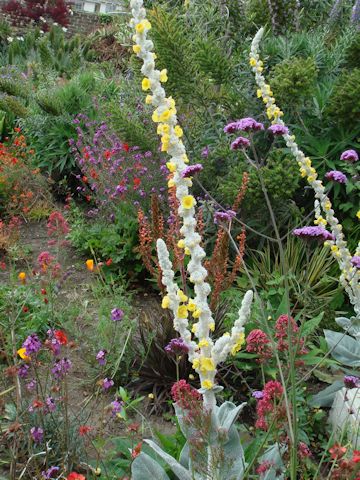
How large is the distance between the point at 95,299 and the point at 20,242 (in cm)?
145

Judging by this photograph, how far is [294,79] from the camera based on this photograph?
169 inches

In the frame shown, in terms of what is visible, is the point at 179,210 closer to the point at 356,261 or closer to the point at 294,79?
the point at 356,261

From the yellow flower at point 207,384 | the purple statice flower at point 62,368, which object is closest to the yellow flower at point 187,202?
the yellow flower at point 207,384

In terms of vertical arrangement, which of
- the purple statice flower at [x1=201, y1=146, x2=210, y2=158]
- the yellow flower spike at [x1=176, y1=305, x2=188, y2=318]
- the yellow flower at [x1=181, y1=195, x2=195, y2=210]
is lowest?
the purple statice flower at [x1=201, y1=146, x2=210, y2=158]

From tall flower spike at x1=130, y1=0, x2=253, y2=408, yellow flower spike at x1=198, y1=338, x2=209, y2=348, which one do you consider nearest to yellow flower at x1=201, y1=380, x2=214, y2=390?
tall flower spike at x1=130, y1=0, x2=253, y2=408

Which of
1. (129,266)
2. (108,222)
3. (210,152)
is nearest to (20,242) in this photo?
(108,222)

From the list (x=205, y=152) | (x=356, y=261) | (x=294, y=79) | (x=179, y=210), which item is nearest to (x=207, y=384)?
(x=179, y=210)

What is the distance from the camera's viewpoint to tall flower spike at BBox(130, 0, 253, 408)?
1.87 metres

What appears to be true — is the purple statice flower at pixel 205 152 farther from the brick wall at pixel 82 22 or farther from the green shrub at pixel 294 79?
the brick wall at pixel 82 22

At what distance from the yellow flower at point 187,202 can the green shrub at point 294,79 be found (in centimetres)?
261

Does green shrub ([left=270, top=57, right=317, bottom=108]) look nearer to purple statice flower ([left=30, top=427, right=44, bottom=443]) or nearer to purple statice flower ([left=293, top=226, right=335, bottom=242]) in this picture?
purple statice flower ([left=293, top=226, right=335, bottom=242])

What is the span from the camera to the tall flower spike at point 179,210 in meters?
1.87

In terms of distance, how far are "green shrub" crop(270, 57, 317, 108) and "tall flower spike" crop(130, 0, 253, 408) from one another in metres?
2.54

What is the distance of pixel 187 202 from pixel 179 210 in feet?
0.18
